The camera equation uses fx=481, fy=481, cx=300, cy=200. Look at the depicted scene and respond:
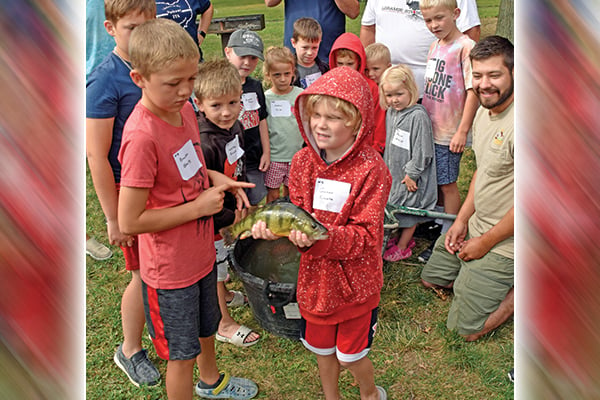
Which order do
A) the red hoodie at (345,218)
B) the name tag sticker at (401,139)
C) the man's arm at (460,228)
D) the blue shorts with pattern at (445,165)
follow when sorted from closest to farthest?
1. the red hoodie at (345,218)
2. the man's arm at (460,228)
3. the name tag sticker at (401,139)
4. the blue shorts with pattern at (445,165)

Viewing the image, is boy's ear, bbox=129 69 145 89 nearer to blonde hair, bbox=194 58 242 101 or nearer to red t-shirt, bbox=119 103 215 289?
red t-shirt, bbox=119 103 215 289

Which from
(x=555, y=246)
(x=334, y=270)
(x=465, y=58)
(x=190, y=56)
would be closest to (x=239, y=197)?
(x=334, y=270)

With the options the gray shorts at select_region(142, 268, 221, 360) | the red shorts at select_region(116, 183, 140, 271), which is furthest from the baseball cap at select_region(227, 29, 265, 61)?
the gray shorts at select_region(142, 268, 221, 360)

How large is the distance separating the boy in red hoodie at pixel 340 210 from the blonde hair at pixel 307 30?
7.03ft

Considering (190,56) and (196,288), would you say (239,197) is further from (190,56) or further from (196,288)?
(190,56)

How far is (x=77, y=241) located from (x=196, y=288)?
1589mm

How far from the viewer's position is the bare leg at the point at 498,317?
3.20 m

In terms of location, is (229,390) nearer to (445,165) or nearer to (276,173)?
(276,173)

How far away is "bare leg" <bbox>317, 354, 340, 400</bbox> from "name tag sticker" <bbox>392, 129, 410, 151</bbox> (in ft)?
6.73

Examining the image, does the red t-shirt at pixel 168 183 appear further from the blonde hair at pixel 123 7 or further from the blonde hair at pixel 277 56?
the blonde hair at pixel 277 56

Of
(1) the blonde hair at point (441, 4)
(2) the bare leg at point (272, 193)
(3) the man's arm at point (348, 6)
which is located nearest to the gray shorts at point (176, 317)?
(2) the bare leg at point (272, 193)

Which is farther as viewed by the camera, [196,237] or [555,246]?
[196,237]

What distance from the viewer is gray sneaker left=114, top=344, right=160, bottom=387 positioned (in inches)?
115

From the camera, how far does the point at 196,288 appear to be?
2.18m
